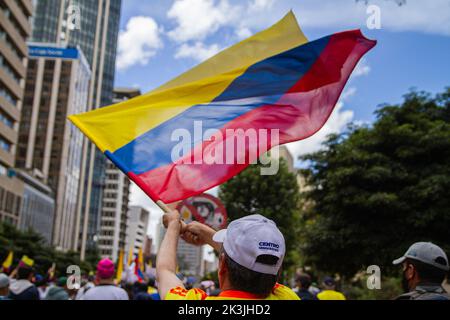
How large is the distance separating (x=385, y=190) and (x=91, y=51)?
12309 centimetres

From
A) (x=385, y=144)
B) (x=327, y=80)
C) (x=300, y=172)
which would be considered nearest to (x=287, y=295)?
(x=327, y=80)

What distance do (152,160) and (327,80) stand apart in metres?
2.19

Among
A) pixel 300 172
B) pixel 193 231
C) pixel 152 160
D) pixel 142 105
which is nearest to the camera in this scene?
pixel 193 231

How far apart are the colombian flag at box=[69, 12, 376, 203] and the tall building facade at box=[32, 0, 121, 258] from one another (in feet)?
366

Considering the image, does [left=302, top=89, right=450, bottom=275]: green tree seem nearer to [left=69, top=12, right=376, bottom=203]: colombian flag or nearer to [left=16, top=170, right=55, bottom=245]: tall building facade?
[left=69, top=12, right=376, bottom=203]: colombian flag

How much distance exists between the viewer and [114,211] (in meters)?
149

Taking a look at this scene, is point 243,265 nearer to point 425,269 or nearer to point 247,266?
point 247,266

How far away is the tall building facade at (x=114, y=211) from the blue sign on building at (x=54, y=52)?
3700 centimetres

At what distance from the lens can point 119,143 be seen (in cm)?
495

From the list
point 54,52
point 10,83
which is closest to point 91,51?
point 54,52

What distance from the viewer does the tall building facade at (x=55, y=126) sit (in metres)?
100

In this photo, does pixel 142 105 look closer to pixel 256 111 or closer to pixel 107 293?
pixel 256 111

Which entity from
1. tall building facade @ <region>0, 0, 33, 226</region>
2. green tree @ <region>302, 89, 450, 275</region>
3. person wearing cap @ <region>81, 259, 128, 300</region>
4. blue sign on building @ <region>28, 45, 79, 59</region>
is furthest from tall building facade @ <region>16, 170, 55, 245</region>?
person wearing cap @ <region>81, 259, 128, 300</region>

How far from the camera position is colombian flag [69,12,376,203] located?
4879 millimetres
